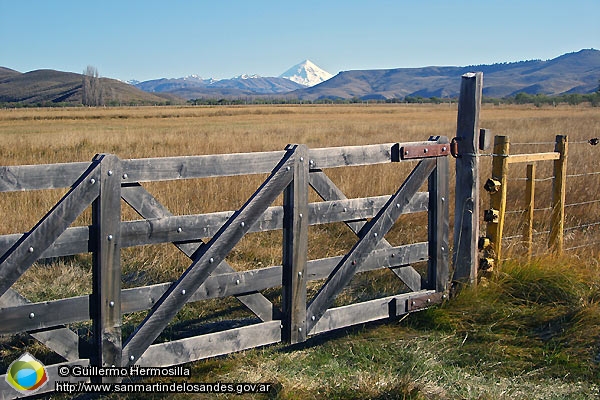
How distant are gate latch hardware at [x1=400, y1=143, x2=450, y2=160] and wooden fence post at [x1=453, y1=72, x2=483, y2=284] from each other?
1.10 ft

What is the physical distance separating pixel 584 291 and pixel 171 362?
3853 mm

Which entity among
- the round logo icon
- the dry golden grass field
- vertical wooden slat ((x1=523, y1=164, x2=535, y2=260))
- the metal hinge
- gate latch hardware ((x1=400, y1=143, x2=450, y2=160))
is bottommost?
the dry golden grass field

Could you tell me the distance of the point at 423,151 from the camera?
5.51m

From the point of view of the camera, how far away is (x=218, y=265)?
4.61m

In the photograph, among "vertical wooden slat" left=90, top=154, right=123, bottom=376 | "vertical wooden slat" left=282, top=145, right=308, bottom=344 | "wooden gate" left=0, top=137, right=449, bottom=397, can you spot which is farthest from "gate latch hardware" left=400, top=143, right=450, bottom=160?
"vertical wooden slat" left=90, top=154, right=123, bottom=376

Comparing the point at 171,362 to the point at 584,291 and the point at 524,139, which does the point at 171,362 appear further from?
the point at 524,139

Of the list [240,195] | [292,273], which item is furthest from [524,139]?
[292,273]

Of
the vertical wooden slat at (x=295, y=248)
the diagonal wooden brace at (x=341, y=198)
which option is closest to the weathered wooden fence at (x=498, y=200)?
the diagonal wooden brace at (x=341, y=198)

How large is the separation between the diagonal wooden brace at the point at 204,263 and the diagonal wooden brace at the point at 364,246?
35.8 inches

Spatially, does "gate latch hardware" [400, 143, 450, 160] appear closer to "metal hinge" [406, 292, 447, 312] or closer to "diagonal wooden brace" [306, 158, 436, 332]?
"diagonal wooden brace" [306, 158, 436, 332]

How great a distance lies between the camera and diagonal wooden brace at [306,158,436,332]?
5086 millimetres

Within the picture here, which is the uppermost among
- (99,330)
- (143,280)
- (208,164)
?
(208,164)

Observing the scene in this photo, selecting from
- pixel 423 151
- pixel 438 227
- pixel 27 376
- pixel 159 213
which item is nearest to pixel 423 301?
pixel 438 227

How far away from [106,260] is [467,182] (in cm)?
341
